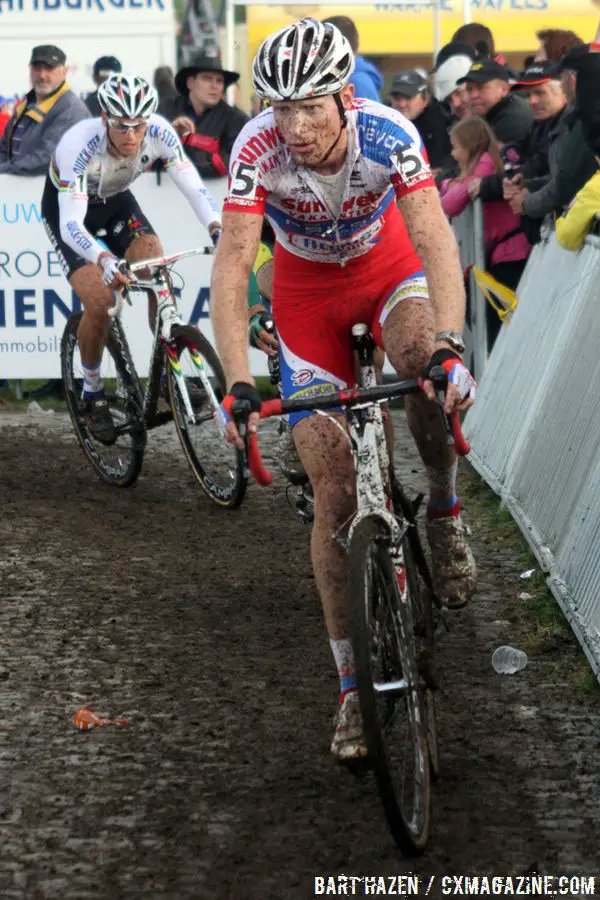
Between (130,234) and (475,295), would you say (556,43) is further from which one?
(130,234)

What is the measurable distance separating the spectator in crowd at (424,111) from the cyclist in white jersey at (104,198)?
3745mm

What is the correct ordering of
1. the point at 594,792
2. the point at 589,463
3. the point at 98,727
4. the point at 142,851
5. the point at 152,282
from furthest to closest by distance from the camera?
1. the point at 152,282
2. the point at 589,463
3. the point at 98,727
4. the point at 594,792
5. the point at 142,851

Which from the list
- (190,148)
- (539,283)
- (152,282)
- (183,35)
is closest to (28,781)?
(152,282)

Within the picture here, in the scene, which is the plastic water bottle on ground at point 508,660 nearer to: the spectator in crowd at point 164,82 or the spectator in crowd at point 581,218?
the spectator in crowd at point 581,218

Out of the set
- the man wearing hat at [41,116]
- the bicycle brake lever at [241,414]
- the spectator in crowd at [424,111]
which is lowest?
the man wearing hat at [41,116]

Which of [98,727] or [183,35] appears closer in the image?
[98,727]

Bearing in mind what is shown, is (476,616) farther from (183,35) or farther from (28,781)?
(183,35)

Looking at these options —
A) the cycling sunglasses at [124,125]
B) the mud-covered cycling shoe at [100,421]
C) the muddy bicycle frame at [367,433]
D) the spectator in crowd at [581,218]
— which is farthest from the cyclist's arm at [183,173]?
the muddy bicycle frame at [367,433]

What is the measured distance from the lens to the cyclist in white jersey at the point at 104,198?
933cm

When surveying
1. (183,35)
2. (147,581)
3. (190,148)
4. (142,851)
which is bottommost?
(183,35)

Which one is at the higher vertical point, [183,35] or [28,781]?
[28,781]

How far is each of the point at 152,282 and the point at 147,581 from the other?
7.03 feet

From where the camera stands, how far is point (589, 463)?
260 inches

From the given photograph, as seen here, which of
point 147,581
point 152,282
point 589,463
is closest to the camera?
point 589,463
